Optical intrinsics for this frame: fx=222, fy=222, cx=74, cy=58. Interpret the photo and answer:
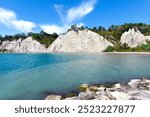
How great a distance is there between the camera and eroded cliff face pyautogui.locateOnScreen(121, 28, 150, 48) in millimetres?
83675

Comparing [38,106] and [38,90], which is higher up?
[38,106]

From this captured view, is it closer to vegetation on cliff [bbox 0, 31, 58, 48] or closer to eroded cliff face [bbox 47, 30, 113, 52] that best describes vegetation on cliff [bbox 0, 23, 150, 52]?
vegetation on cliff [bbox 0, 31, 58, 48]

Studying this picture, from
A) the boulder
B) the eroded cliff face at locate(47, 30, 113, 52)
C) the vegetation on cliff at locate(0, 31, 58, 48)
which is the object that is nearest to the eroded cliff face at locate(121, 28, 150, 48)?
the eroded cliff face at locate(47, 30, 113, 52)

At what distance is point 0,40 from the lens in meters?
117

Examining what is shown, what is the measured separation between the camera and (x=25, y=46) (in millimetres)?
108875

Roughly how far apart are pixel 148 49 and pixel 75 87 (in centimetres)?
6714

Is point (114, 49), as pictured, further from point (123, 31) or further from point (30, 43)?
point (30, 43)

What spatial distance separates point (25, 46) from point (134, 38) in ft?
173

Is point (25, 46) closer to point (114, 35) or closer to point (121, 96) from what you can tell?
point (114, 35)

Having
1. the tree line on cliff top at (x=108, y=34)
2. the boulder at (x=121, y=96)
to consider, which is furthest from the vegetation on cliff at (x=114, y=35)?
the boulder at (x=121, y=96)

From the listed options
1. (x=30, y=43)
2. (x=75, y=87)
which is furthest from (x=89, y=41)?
(x=75, y=87)

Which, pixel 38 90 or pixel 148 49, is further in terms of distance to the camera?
pixel 148 49

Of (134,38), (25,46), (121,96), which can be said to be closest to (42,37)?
(25,46)

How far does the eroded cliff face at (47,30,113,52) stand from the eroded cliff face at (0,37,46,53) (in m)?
10.4
